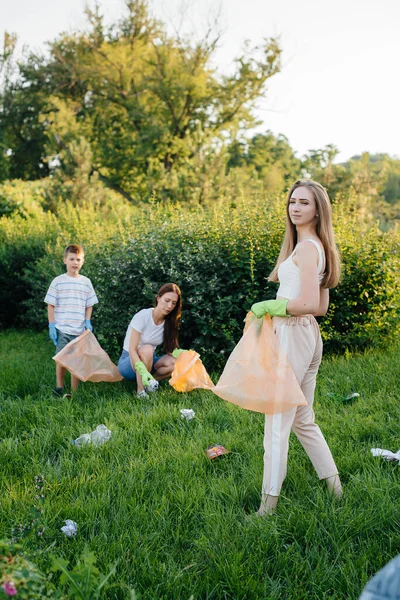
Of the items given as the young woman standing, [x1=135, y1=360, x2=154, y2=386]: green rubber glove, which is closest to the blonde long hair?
the young woman standing

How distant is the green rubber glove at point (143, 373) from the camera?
5.09m

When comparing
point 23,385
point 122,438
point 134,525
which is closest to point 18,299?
point 23,385

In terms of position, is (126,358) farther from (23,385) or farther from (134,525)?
(134,525)

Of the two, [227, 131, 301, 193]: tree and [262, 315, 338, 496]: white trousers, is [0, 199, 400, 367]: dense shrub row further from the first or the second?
[227, 131, 301, 193]: tree

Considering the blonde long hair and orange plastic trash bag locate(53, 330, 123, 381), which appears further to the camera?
orange plastic trash bag locate(53, 330, 123, 381)

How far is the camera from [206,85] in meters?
27.0

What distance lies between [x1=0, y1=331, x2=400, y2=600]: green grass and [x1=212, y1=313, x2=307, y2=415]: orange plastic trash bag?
55 centimetres

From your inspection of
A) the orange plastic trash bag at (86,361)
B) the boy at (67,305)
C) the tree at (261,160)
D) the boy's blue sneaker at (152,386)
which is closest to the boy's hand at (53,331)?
the boy at (67,305)

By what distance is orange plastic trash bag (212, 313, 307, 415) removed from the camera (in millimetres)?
2799

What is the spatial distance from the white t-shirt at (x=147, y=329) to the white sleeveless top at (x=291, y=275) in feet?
9.04

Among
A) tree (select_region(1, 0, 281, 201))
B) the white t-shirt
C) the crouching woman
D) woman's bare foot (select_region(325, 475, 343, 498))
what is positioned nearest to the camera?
woman's bare foot (select_region(325, 475, 343, 498))

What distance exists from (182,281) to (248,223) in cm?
103

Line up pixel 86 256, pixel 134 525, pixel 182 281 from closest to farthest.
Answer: pixel 134 525 → pixel 182 281 → pixel 86 256

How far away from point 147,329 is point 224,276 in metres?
1.14
